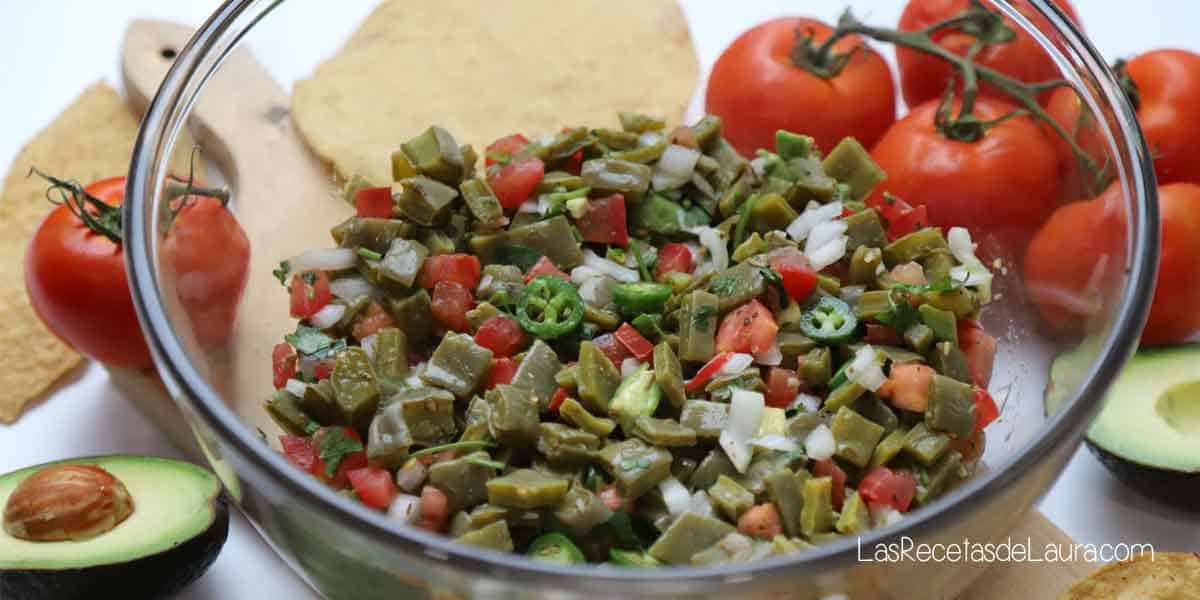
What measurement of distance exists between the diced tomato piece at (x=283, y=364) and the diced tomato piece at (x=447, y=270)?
0.29m

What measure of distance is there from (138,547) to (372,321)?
0.61 m

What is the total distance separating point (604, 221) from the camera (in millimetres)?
2826

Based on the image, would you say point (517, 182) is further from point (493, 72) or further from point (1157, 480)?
point (1157, 480)

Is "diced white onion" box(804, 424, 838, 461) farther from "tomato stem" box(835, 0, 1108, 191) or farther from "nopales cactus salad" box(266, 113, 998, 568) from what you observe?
"tomato stem" box(835, 0, 1108, 191)

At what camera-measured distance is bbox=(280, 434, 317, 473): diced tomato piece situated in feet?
8.20

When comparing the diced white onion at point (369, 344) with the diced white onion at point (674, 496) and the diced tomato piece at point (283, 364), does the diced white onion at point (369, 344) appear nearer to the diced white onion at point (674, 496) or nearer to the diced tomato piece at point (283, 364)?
the diced tomato piece at point (283, 364)

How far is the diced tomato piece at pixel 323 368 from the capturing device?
261 centimetres

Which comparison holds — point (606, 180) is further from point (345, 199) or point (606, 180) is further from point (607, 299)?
point (345, 199)

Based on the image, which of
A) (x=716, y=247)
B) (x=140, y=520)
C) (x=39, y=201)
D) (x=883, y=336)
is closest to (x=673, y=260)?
(x=716, y=247)

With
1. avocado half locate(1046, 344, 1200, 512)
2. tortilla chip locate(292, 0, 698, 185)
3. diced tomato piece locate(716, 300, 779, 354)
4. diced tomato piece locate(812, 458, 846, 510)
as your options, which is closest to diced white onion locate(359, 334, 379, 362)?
diced tomato piece locate(716, 300, 779, 354)

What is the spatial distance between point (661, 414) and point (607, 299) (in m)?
0.31

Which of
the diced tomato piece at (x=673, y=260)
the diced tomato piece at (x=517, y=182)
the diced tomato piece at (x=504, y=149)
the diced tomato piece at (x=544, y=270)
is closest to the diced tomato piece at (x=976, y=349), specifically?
the diced tomato piece at (x=673, y=260)

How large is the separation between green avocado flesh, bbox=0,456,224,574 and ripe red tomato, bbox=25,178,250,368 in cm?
30

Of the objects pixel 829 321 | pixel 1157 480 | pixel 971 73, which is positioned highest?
pixel 971 73
